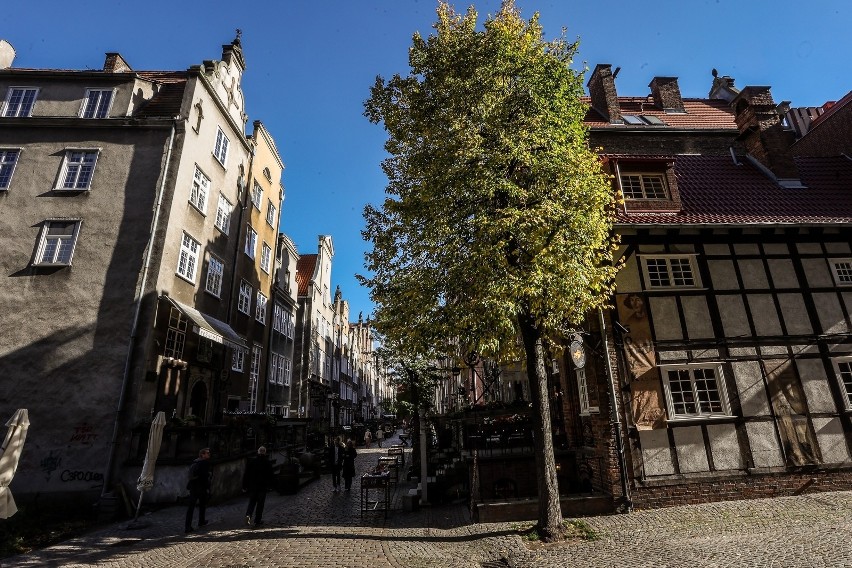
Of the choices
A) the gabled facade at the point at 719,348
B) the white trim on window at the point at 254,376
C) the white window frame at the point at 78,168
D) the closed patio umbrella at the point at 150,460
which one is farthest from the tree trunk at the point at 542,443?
the white trim on window at the point at 254,376

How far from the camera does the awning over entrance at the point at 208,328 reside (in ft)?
50.9

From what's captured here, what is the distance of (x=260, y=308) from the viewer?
25688 millimetres

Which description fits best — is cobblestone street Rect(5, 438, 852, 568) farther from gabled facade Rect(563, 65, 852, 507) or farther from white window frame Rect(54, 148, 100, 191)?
white window frame Rect(54, 148, 100, 191)

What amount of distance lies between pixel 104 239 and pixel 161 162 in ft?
12.0

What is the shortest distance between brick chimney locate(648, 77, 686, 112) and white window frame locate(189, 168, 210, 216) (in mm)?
22930

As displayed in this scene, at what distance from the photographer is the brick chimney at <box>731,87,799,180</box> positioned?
1614 centimetres

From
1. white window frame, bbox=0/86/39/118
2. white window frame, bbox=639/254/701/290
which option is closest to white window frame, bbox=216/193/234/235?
white window frame, bbox=0/86/39/118

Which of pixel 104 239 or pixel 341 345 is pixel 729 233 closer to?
pixel 104 239

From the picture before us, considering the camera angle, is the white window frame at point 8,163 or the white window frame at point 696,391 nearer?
the white window frame at point 696,391

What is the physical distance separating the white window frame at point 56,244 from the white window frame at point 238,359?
817 centimetres

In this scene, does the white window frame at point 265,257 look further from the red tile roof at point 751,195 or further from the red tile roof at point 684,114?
the red tile roof at point 751,195

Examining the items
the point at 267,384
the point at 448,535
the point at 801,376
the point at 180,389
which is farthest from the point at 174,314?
the point at 801,376

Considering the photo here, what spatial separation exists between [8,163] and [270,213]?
1256 centimetres

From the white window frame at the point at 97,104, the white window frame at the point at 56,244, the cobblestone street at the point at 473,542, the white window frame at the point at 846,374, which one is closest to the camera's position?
the cobblestone street at the point at 473,542
